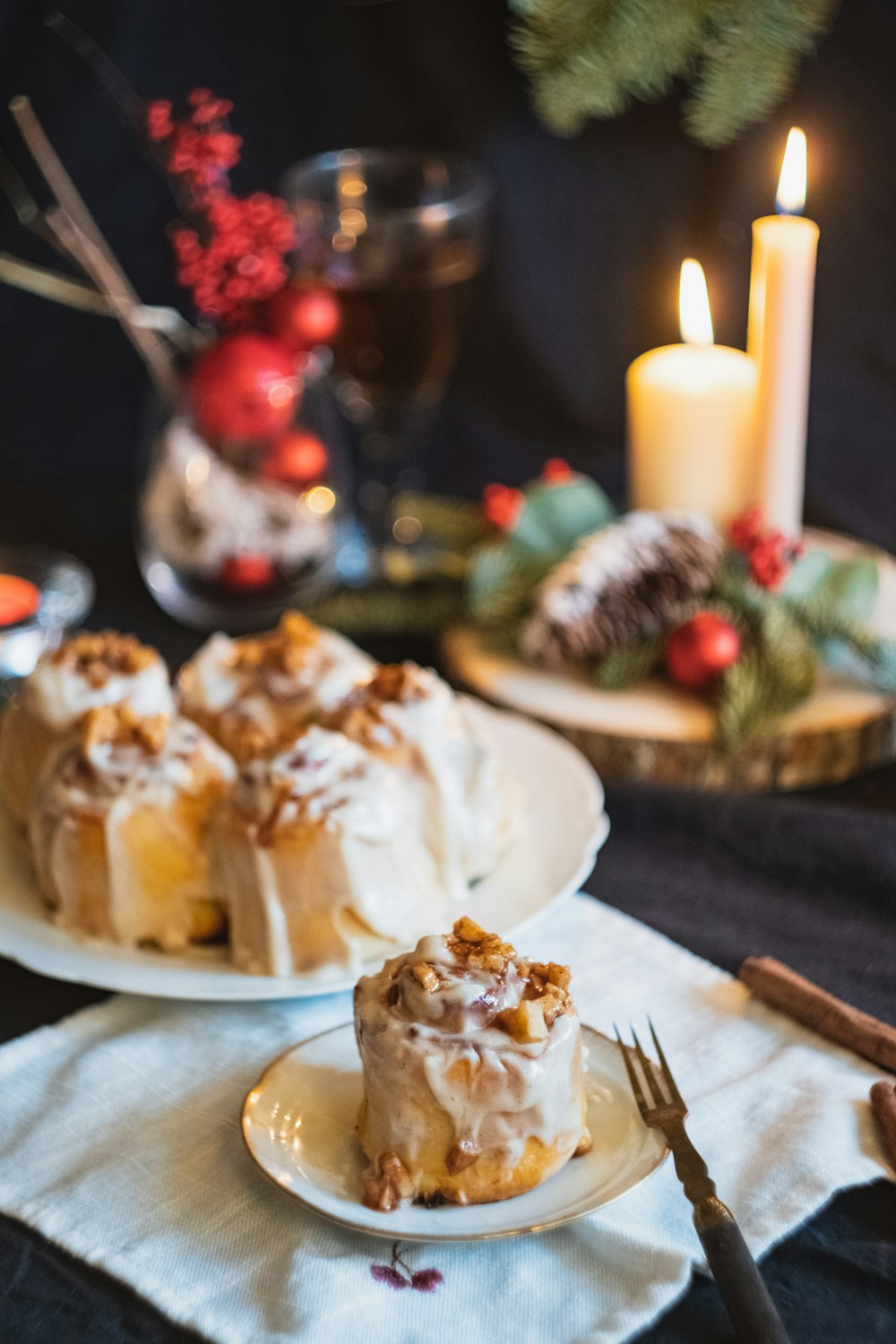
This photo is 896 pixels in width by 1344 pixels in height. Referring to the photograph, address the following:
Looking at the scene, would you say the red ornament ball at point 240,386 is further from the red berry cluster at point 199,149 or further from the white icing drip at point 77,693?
the white icing drip at point 77,693

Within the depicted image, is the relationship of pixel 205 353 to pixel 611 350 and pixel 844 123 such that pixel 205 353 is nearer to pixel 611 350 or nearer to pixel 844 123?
pixel 611 350

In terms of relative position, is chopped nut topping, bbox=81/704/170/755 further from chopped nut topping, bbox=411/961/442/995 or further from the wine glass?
the wine glass

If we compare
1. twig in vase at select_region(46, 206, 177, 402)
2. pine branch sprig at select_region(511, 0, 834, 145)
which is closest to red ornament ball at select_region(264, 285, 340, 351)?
twig in vase at select_region(46, 206, 177, 402)

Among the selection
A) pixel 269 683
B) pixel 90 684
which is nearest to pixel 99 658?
pixel 90 684

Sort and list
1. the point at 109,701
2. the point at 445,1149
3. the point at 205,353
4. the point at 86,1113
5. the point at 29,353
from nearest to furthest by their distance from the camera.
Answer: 1. the point at 445,1149
2. the point at 86,1113
3. the point at 109,701
4. the point at 205,353
5. the point at 29,353

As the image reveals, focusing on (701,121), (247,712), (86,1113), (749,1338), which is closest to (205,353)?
(247,712)
